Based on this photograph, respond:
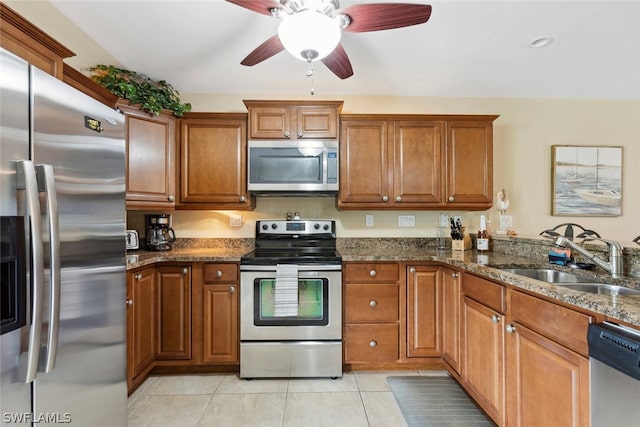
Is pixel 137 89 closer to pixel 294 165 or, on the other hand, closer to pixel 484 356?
pixel 294 165

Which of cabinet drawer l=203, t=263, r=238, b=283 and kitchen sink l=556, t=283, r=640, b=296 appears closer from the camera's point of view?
kitchen sink l=556, t=283, r=640, b=296

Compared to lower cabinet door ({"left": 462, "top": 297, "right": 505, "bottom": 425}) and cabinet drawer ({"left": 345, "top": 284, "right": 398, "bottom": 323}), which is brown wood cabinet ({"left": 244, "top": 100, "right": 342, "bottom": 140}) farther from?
→ lower cabinet door ({"left": 462, "top": 297, "right": 505, "bottom": 425})

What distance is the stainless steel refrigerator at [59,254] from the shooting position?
812 mm

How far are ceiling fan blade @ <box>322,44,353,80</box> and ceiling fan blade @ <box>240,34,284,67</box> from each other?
294mm

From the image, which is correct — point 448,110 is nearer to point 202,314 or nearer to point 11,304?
point 202,314

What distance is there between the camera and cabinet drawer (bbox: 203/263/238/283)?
222 centimetres

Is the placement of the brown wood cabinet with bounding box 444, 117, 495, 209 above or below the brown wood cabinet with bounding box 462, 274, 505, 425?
above

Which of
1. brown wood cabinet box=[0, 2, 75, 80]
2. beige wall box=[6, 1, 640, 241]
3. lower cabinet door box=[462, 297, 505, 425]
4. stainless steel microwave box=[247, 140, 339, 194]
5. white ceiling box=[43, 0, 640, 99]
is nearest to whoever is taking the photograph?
brown wood cabinet box=[0, 2, 75, 80]

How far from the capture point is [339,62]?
1811 millimetres

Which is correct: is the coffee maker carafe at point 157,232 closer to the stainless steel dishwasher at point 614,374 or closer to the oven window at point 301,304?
the oven window at point 301,304

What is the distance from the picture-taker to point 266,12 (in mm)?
1465

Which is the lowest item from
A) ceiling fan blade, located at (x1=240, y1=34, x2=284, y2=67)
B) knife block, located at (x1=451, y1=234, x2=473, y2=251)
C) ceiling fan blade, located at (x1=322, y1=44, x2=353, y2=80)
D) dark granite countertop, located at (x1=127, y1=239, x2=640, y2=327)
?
dark granite countertop, located at (x1=127, y1=239, x2=640, y2=327)

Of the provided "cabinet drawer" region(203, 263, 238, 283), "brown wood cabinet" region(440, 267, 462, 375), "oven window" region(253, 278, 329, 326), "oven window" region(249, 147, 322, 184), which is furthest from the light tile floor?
"oven window" region(249, 147, 322, 184)

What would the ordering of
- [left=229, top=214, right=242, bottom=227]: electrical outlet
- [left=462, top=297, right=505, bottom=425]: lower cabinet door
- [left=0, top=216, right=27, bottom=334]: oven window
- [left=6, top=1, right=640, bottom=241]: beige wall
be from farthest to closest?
[left=6, top=1, right=640, bottom=241]: beige wall, [left=229, top=214, right=242, bottom=227]: electrical outlet, [left=462, top=297, right=505, bottom=425]: lower cabinet door, [left=0, top=216, right=27, bottom=334]: oven window
